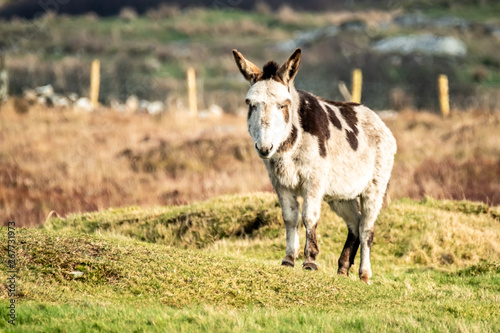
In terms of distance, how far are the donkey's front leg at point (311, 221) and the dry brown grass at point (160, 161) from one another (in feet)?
30.1

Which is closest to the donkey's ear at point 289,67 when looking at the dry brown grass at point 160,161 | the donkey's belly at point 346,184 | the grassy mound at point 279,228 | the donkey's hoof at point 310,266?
the donkey's belly at point 346,184

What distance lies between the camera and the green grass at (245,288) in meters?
7.18

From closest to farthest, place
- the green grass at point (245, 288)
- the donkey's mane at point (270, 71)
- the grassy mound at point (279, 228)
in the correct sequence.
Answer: the green grass at point (245, 288) < the donkey's mane at point (270, 71) < the grassy mound at point (279, 228)

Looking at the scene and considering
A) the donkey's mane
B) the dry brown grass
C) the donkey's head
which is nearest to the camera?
the donkey's head

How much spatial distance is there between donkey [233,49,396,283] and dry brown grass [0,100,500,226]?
304 inches

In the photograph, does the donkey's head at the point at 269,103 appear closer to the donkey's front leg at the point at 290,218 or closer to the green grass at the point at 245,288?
the donkey's front leg at the point at 290,218

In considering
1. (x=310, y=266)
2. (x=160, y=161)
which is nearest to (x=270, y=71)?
(x=310, y=266)

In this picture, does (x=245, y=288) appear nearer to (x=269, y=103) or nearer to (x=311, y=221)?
(x=311, y=221)

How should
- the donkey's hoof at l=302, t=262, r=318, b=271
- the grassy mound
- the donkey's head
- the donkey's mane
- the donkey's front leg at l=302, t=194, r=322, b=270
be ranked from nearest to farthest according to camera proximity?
1. the donkey's head
2. the donkey's mane
3. the donkey's front leg at l=302, t=194, r=322, b=270
4. the donkey's hoof at l=302, t=262, r=318, b=271
5. the grassy mound

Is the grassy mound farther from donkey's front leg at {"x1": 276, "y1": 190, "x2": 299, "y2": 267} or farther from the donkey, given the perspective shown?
donkey's front leg at {"x1": 276, "y1": 190, "x2": 299, "y2": 267}

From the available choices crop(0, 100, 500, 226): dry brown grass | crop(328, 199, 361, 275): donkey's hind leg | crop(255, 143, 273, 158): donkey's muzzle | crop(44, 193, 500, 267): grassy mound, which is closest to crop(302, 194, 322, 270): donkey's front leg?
crop(255, 143, 273, 158): donkey's muzzle

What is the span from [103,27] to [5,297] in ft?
207

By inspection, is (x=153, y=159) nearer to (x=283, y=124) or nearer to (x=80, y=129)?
(x=80, y=129)

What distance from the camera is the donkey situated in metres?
9.21
